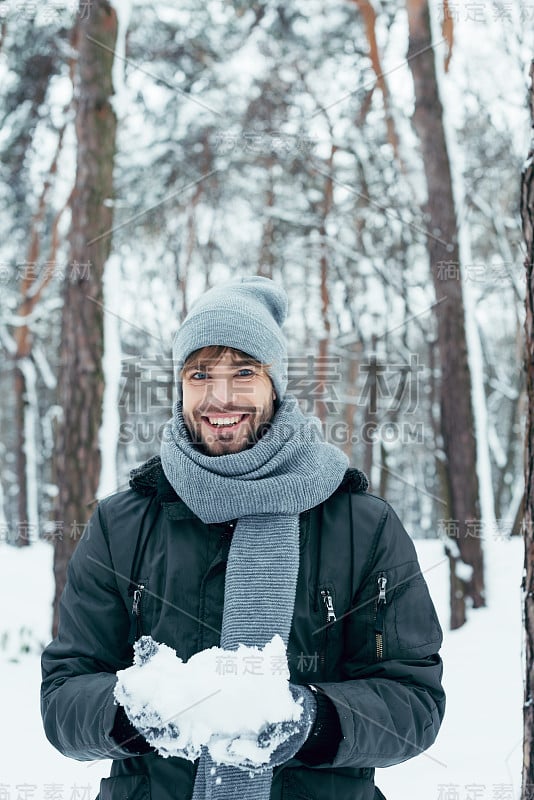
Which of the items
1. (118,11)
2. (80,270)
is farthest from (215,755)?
(118,11)

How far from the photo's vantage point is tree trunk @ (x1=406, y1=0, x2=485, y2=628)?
22.1 feet

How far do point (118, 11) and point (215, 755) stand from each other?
5903mm

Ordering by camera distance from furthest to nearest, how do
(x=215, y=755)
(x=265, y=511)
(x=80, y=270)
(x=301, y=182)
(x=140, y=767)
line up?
(x=301, y=182) → (x=80, y=270) → (x=265, y=511) → (x=140, y=767) → (x=215, y=755)

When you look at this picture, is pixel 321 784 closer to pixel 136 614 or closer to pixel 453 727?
pixel 136 614

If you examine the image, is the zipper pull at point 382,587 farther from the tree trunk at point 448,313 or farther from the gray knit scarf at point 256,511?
the tree trunk at point 448,313

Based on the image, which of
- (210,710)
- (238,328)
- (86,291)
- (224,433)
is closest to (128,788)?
(210,710)

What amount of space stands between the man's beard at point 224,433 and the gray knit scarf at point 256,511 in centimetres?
3

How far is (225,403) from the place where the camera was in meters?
1.78

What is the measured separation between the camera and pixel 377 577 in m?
1.63

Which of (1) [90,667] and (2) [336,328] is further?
(2) [336,328]

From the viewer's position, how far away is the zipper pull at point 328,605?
1.62 metres

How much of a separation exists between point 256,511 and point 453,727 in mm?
3258

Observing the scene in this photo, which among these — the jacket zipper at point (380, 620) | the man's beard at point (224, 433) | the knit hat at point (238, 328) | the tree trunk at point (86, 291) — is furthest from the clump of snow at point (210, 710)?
the tree trunk at point (86, 291)

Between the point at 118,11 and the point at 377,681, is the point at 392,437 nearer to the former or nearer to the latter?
the point at 118,11
